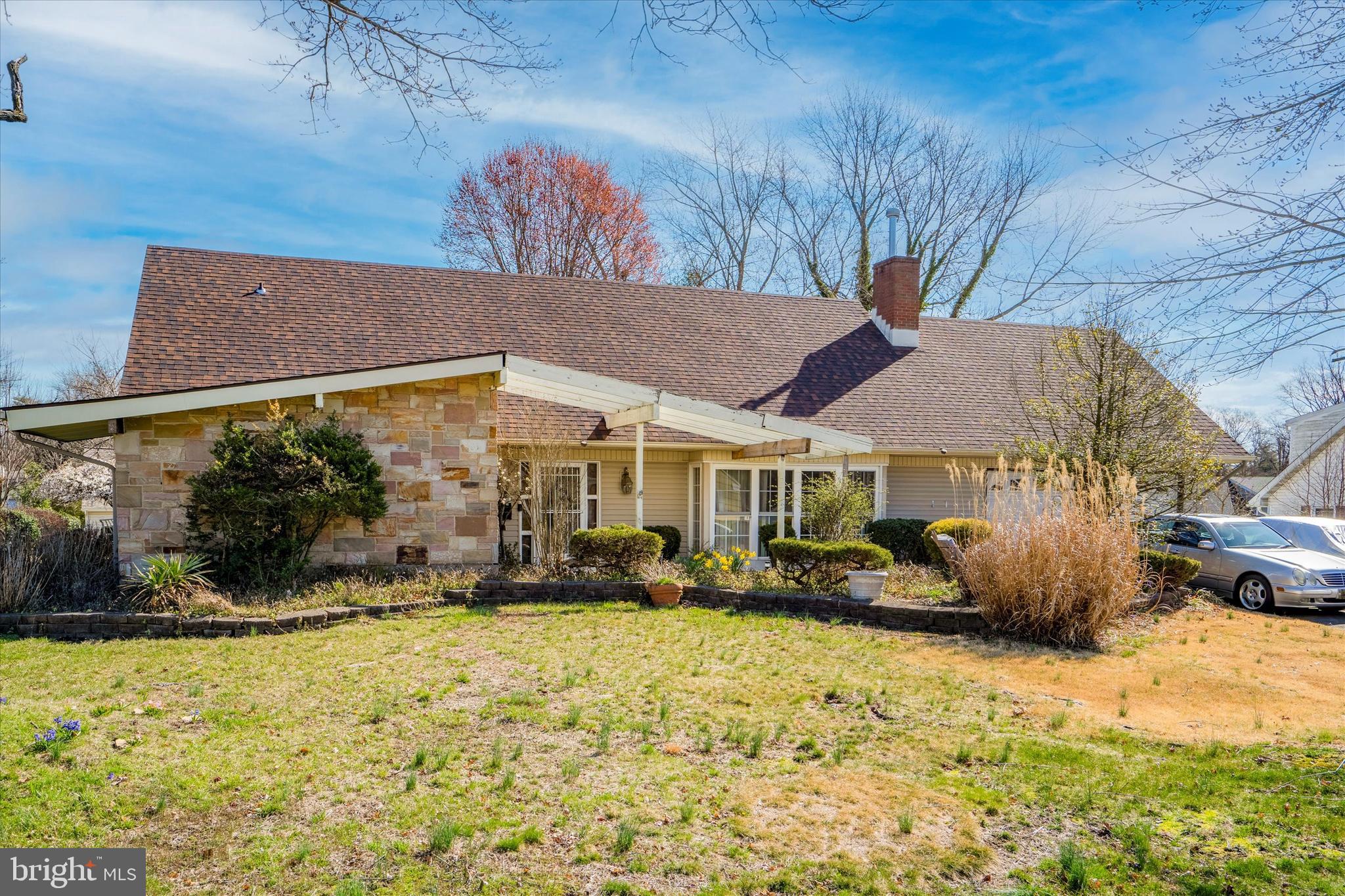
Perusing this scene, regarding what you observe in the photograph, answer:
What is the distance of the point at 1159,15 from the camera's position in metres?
5.41

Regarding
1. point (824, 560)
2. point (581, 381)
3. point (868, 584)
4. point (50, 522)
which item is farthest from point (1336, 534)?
point (50, 522)

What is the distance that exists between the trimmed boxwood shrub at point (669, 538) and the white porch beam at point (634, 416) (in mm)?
2024

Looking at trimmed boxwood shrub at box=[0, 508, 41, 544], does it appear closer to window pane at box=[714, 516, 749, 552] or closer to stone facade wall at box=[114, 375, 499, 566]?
stone facade wall at box=[114, 375, 499, 566]

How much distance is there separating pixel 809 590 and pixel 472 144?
25.1 feet

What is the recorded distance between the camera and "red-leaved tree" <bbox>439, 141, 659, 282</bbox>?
30141 mm

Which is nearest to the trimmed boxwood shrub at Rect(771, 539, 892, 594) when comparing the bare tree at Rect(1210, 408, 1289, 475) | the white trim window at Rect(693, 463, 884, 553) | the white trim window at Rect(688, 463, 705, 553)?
the white trim window at Rect(693, 463, 884, 553)

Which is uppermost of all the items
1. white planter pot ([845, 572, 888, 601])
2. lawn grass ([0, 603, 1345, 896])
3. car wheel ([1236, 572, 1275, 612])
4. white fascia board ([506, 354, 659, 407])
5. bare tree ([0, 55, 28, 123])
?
bare tree ([0, 55, 28, 123])

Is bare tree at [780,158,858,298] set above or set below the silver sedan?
above

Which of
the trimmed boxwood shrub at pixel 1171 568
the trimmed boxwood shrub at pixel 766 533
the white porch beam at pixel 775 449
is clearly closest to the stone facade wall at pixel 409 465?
the white porch beam at pixel 775 449

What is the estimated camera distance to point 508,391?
43.9 feet

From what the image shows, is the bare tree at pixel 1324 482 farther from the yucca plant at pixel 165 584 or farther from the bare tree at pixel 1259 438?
the yucca plant at pixel 165 584

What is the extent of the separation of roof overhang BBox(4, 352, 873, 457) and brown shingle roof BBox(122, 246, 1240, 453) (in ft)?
5.07

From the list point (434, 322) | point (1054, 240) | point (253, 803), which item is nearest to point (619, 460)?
point (434, 322)

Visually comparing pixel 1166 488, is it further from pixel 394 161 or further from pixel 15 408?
pixel 15 408
